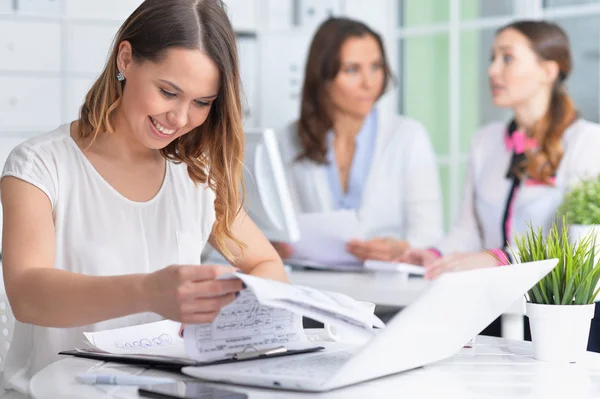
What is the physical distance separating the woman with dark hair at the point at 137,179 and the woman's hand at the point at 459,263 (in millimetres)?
716

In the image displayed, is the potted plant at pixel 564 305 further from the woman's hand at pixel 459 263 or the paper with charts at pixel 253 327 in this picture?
the woman's hand at pixel 459 263

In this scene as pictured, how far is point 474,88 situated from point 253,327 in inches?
124

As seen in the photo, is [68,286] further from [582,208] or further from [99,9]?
[99,9]

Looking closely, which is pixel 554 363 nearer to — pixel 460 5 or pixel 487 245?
pixel 487 245

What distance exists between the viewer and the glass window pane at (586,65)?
384cm

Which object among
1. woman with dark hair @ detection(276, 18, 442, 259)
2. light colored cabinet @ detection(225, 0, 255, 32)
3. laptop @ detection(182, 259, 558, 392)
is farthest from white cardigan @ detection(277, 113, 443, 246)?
laptop @ detection(182, 259, 558, 392)

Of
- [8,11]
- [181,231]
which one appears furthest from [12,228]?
[8,11]

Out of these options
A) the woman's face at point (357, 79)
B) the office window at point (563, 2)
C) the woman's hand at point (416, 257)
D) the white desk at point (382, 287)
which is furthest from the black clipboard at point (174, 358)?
the office window at point (563, 2)

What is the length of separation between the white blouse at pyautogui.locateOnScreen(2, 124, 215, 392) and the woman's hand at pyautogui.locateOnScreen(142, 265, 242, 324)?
0.54 m

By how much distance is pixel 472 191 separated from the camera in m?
3.28

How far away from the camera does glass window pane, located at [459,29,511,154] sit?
4227mm

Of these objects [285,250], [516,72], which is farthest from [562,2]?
[285,250]

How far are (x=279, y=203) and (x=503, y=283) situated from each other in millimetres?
1279

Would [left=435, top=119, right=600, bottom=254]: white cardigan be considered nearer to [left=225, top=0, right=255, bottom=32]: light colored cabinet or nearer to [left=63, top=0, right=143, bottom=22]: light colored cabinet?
[left=225, top=0, right=255, bottom=32]: light colored cabinet
